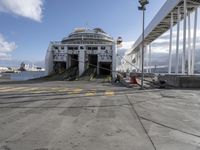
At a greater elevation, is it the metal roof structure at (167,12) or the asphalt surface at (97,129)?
the metal roof structure at (167,12)

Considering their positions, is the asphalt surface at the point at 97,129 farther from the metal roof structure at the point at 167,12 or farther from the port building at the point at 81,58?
the port building at the point at 81,58

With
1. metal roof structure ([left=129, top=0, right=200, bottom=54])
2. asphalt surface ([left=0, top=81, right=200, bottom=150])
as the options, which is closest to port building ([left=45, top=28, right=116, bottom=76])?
metal roof structure ([left=129, top=0, right=200, bottom=54])

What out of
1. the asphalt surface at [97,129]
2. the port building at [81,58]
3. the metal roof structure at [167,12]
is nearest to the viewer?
the asphalt surface at [97,129]

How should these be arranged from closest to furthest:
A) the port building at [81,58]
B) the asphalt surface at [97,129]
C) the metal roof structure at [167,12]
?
the asphalt surface at [97,129] < the metal roof structure at [167,12] < the port building at [81,58]

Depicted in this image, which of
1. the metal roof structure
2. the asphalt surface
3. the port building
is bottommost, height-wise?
the asphalt surface

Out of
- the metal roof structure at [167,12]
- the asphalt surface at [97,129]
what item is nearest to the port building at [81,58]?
the metal roof structure at [167,12]

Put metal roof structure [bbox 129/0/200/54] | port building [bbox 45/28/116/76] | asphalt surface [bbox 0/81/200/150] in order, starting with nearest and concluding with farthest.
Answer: asphalt surface [bbox 0/81/200/150]
metal roof structure [bbox 129/0/200/54]
port building [bbox 45/28/116/76]

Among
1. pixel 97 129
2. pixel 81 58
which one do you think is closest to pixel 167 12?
pixel 81 58

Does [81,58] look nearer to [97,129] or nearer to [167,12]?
[167,12]

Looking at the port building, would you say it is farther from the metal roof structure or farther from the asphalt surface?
the asphalt surface

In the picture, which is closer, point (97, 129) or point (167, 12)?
point (97, 129)

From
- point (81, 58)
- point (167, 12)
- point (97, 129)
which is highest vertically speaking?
point (167, 12)

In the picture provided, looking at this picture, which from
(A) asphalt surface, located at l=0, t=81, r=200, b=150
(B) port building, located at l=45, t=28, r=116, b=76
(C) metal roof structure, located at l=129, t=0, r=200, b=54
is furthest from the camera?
(B) port building, located at l=45, t=28, r=116, b=76

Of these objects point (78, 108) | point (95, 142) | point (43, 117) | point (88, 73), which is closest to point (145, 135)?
point (95, 142)
